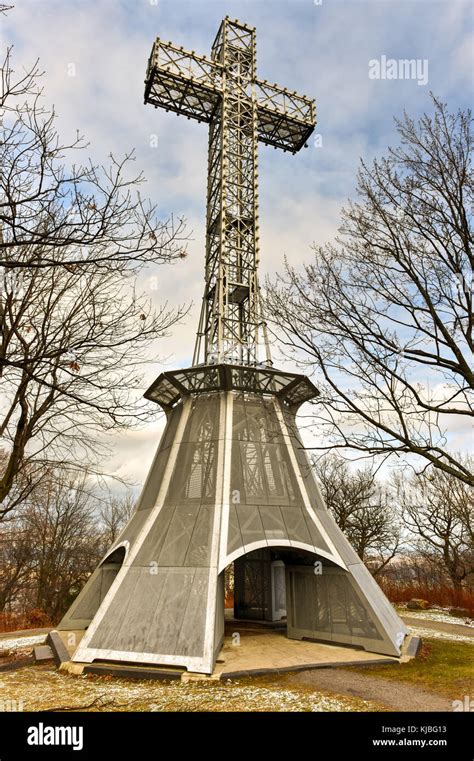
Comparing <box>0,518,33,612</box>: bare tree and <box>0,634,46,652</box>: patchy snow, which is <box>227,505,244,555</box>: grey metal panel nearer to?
<box>0,634,46,652</box>: patchy snow

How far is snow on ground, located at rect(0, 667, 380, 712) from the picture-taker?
24.5ft

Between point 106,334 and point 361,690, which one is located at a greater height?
point 106,334

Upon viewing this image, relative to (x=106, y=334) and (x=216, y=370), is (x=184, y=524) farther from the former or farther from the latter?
(x=106, y=334)

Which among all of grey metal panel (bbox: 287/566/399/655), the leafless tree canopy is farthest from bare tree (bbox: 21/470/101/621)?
grey metal panel (bbox: 287/566/399/655)

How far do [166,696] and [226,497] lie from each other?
507 centimetres

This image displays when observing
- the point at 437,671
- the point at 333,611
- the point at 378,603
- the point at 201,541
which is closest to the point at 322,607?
the point at 333,611

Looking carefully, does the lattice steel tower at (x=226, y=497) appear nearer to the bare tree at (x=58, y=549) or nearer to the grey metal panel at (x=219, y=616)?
the grey metal panel at (x=219, y=616)

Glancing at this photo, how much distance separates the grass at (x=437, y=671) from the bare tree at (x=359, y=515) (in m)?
15.8

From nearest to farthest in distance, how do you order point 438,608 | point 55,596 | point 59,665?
point 59,665 < point 438,608 < point 55,596

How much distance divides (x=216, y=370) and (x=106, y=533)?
29605 millimetres

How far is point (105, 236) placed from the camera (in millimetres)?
5762

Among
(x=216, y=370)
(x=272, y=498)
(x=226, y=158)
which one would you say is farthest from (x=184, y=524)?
(x=226, y=158)

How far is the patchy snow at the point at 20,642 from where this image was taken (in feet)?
45.9
